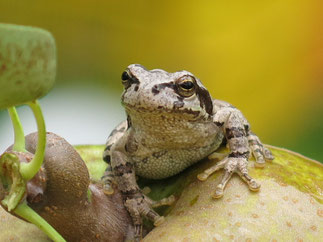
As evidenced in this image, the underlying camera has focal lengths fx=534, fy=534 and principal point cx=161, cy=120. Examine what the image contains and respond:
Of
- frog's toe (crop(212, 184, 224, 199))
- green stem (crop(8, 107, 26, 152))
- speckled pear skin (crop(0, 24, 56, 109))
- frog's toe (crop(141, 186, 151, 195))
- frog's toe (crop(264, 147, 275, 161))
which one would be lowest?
frog's toe (crop(141, 186, 151, 195))

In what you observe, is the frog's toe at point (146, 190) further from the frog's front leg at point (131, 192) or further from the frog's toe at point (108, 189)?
the frog's toe at point (108, 189)

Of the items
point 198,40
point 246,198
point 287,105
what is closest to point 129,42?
point 198,40

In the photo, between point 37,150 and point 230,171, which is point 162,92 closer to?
point 230,171

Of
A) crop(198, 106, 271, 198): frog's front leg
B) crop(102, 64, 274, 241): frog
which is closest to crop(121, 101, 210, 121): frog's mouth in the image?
crop(102, 64, 274, 241): frog

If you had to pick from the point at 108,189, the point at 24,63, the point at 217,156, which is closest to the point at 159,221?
the point at 108,189

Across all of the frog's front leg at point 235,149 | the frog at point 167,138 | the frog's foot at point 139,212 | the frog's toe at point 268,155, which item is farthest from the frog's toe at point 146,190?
the frog's toe at point 268,155

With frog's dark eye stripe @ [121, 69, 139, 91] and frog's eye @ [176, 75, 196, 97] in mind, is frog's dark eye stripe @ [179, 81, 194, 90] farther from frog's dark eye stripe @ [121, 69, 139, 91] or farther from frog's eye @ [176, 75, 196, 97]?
frog's dark eye stripe @ [121, 69, 139, 91]

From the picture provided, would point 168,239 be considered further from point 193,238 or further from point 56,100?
point 56,100
